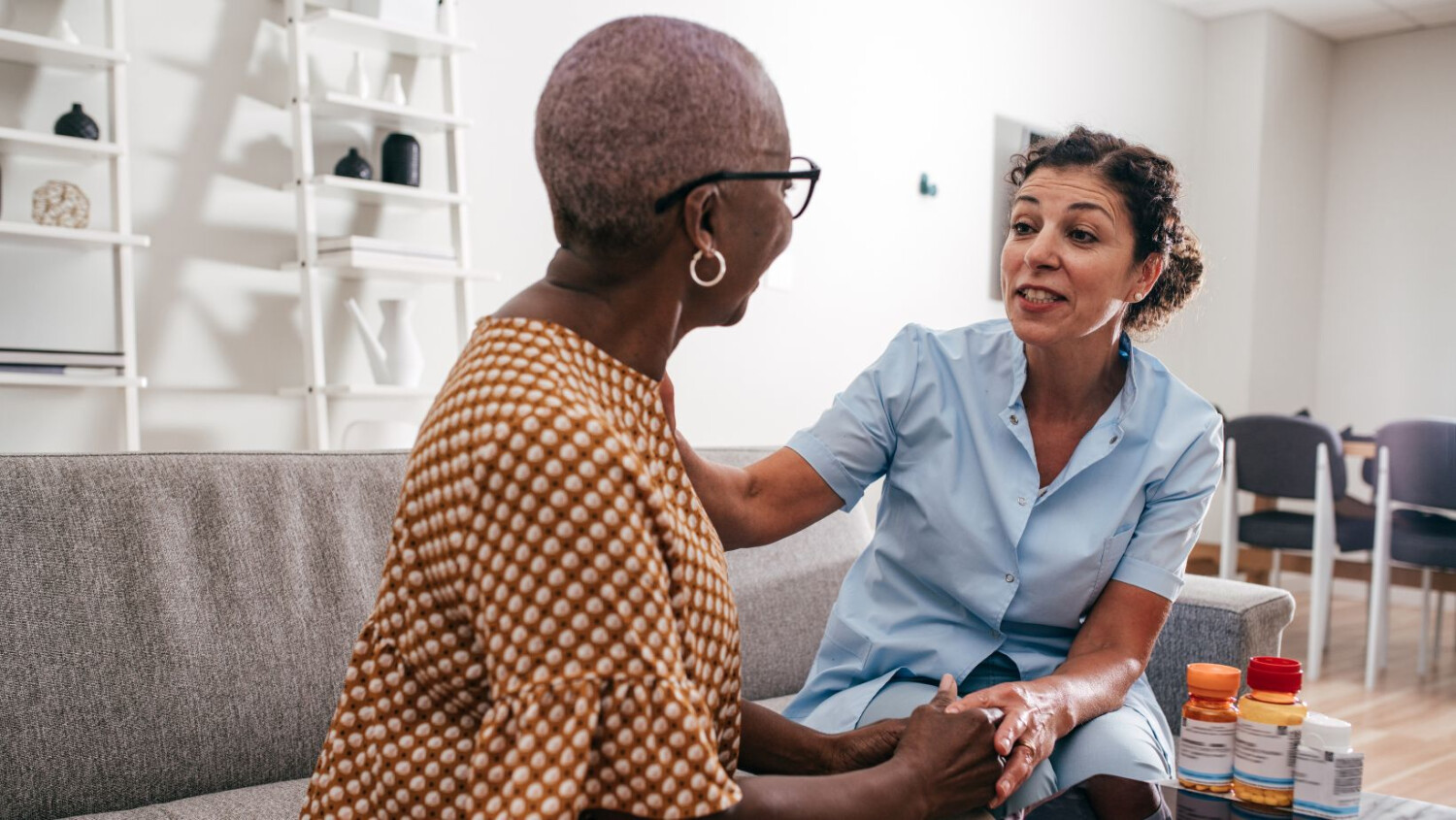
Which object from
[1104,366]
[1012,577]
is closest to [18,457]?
[1012,577]

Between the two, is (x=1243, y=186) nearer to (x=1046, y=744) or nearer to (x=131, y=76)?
(x=131, y=76)

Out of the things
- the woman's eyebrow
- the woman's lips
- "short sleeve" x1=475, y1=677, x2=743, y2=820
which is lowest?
"short sleeve" x1=475, y1=677, x2=743, y2=820

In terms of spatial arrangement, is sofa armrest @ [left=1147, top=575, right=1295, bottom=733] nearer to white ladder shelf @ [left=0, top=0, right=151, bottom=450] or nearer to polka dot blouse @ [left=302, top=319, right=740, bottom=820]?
polka dot blouse @ [left=302, top=319, right=740, bottom=820]

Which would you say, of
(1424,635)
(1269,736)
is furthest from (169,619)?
(1424,635)

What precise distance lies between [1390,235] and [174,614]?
6.32 metres

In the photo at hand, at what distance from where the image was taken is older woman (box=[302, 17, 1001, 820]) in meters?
0.67

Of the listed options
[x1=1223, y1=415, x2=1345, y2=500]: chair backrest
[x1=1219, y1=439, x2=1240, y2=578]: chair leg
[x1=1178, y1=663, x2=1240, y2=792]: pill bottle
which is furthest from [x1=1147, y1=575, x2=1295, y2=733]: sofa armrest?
[x1=1219, y1=439, x2=1240, y2=578]: chair leg

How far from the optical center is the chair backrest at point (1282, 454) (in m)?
4.25

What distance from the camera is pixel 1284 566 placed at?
5.88m

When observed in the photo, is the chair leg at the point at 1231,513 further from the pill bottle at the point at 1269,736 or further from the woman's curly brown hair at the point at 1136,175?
→ the pill bottle at the point at 1269,736

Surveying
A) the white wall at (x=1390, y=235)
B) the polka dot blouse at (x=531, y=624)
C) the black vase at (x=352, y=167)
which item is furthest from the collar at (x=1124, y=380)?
the white wall at (x=1390, y=235)

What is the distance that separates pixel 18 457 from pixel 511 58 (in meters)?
2.26

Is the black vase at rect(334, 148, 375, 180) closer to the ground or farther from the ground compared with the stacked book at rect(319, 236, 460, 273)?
farther from the ground

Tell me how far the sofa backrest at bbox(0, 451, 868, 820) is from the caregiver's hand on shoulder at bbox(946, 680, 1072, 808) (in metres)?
0.85
